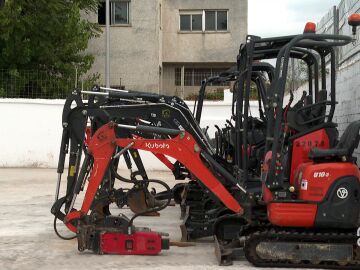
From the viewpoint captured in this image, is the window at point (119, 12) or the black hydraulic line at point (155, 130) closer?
the black hydraulic line at point (155, 130)

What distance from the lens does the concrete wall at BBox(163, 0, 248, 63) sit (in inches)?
1166

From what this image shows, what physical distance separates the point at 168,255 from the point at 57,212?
1.59 m

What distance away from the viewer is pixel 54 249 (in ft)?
24.7

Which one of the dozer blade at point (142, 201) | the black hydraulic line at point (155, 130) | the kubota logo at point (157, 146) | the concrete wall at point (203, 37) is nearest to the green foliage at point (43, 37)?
the concrete wall at point (203, 37)

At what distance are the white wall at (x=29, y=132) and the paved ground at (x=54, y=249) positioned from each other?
7366 mm

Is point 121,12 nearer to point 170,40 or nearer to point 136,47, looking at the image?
point 136,47

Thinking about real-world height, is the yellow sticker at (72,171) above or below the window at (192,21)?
below

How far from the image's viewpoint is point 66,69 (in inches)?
912

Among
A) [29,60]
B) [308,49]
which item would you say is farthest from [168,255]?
[29,60]

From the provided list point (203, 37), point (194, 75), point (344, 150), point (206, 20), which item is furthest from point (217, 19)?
point (344, 150)

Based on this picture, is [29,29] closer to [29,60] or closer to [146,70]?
[29,60]

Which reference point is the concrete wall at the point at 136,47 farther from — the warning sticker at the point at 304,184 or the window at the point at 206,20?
the warning sticker at the point at 304,184

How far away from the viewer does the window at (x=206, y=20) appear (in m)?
29.7

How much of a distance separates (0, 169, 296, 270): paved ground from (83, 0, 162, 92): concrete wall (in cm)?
1640
